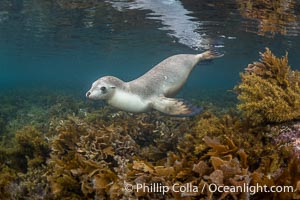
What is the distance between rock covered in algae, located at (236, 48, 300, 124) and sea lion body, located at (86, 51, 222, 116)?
4.63 ft

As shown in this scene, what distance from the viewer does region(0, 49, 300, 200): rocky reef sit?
3668 mm

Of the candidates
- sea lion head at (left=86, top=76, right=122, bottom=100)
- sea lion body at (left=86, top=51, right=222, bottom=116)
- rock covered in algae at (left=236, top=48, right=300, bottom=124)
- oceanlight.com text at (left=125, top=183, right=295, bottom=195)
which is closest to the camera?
oceanlight.com text at (left=125, top=183, right=295, bottom=195)

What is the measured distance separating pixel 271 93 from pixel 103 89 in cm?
334

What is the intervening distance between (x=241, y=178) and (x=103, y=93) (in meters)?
3.63

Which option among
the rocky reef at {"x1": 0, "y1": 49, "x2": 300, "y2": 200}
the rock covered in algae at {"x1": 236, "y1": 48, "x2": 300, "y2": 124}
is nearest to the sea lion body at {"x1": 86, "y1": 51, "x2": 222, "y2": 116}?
the rocky reef at {"x1": 0, "y1": 49, "x2": 300, "y2": 200}

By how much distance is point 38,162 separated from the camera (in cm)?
620

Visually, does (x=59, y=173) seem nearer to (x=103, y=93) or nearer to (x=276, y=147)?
(x=103, y=93)

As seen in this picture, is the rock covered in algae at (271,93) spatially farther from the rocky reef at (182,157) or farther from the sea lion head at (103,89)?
the sea lion head at (103,89)

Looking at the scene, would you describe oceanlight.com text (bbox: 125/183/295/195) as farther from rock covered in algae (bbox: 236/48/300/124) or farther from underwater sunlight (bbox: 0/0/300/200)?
rock covered in algae (bbox: 236/48/300/124)

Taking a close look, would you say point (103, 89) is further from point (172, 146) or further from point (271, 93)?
point (271, 93)

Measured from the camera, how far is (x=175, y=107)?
6.68m

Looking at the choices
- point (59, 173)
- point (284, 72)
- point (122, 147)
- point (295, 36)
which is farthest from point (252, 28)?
point (59, 173)

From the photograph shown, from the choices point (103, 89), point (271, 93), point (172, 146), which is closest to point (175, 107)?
point (172, 146)

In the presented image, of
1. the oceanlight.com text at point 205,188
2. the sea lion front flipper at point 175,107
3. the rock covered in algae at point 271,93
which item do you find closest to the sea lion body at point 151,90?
the sea lion front flipper at point 175,107
